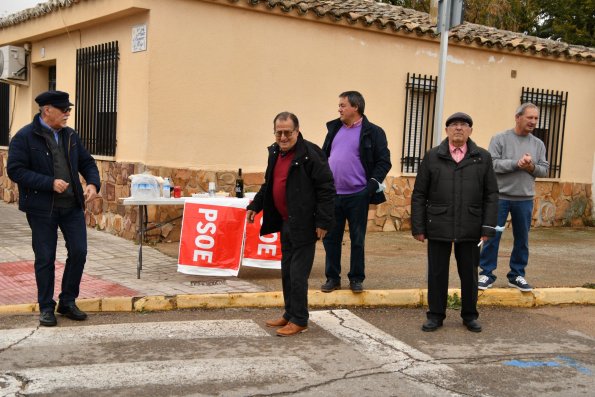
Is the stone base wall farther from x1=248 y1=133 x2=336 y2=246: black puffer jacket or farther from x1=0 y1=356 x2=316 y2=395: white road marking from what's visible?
x1=0 y1=356 x2=316 y2=395: white road marking

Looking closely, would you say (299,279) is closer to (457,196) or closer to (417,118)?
(457,196)

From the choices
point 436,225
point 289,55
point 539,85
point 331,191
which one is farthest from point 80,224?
point 539,85

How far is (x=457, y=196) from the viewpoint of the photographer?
584 centimetres

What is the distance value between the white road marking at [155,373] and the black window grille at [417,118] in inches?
314

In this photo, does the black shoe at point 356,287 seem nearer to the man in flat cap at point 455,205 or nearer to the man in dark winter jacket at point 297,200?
the man in flat cap at point 455,205

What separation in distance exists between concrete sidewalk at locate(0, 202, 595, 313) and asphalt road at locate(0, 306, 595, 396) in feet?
0.68

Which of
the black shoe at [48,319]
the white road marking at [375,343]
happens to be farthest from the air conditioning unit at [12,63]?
the white road marking at [375,343]

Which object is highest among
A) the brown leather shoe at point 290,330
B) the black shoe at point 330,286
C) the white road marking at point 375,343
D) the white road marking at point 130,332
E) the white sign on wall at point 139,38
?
the white sign on wall at point 139,38

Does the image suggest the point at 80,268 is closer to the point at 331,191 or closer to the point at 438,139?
the point at 331,191

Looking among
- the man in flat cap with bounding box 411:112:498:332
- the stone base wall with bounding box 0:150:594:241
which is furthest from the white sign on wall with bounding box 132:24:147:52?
the man in flat cap with bounding box 411:112:498:332

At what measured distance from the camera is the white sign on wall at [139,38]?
969 centimetres

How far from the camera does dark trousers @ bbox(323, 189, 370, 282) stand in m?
6.74

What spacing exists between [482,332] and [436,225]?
1087 millimetres

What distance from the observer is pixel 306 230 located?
5.70 m
